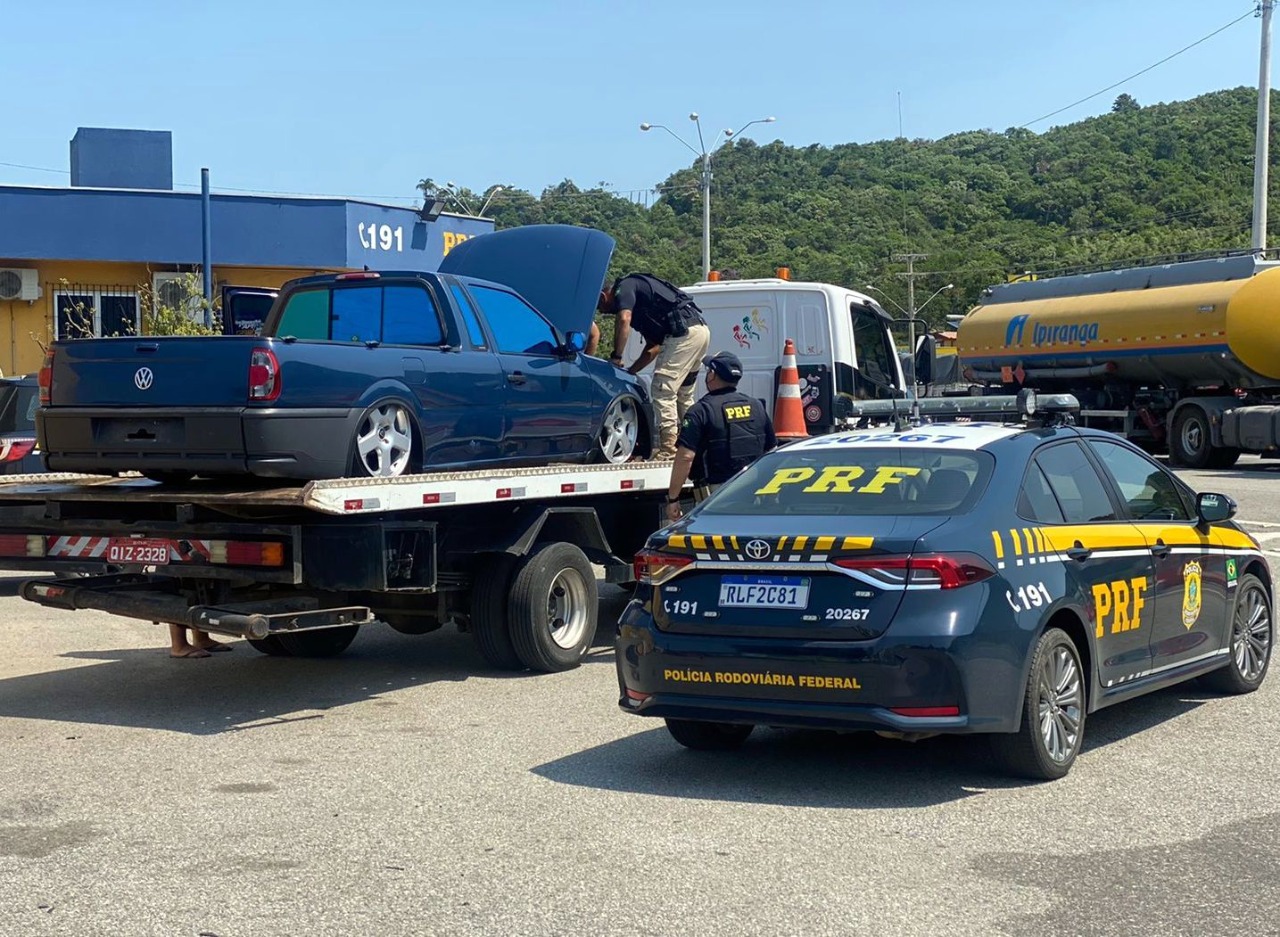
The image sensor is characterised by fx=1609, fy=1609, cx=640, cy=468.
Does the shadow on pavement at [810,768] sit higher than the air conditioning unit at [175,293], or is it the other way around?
the air conditioning unit at [175,293]

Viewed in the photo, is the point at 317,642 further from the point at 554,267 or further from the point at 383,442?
the point at 554,267

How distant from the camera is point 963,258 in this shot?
77375 millimetres

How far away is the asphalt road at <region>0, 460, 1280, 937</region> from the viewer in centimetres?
500

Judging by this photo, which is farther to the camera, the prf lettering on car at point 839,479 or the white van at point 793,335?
the white van at point 793,335

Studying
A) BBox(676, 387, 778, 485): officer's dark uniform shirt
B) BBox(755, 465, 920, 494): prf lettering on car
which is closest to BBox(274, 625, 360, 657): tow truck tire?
BBox(676, 387, 778, 485): officer's dark uniform shirt

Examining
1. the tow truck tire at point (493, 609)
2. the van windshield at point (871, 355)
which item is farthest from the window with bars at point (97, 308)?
the tow truck tire at point (493, 609)

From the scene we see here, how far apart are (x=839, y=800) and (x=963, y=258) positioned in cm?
7332

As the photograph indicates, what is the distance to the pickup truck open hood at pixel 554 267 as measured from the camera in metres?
11.2

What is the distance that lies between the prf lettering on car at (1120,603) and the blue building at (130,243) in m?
22.1

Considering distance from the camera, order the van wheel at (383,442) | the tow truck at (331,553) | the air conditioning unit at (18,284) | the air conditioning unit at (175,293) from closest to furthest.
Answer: the tow truck at (331,553) < the van wheel at (383,442) < the air conditioning unit at (175,293) < the air conditioning unit at (18,284)

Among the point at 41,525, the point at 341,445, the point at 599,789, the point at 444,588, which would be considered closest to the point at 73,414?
the point at 41,525

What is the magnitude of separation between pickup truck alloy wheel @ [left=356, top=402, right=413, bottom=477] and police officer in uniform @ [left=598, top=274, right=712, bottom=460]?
2.97m

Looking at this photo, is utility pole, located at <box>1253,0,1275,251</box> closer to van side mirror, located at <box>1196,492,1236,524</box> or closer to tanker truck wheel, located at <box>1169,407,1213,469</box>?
tanker truck wheel, located at <box>1169,407,1213,469</box>

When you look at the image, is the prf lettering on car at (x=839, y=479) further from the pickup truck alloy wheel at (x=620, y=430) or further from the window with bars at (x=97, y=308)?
the window with bars at (x=97, y=308)
